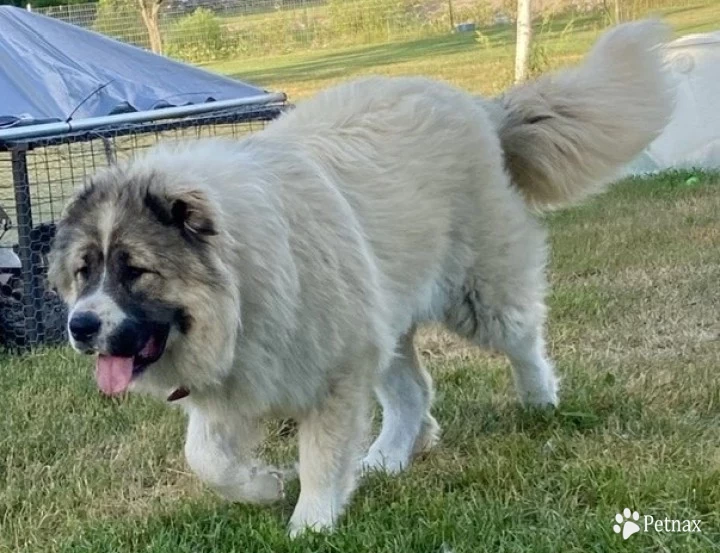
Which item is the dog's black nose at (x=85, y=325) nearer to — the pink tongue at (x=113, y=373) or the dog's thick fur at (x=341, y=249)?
the dog's thick fur at (x=341, y=249)

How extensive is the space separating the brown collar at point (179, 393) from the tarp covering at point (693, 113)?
6658 mm

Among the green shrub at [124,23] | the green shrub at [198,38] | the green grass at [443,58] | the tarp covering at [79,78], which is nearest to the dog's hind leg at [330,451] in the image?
the tarp covering at [79,78]

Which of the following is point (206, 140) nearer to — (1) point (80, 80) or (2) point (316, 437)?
(2) point (316, 437)

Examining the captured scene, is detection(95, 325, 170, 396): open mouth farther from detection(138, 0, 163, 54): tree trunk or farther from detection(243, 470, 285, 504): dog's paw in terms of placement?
detection(138, 0, 163, 54): tree trunk

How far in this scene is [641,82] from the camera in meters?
4.56

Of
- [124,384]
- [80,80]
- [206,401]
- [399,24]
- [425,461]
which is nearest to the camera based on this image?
[124,384]

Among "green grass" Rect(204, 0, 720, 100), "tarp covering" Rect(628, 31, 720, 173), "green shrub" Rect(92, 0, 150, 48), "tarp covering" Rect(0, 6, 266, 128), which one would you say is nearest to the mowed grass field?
"tarp covering" Rect(0, 6, 266, 128)

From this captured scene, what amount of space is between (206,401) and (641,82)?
2.34m

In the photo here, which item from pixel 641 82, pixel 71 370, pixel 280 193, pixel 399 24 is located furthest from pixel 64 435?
pixel 399 24

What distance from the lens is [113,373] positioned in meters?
3.12

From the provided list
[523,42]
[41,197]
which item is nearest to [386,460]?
[41,197]

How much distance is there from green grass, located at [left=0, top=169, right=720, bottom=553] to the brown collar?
417mm

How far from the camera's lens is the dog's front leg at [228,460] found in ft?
11.5

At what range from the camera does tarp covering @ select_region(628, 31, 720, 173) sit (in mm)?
9320
